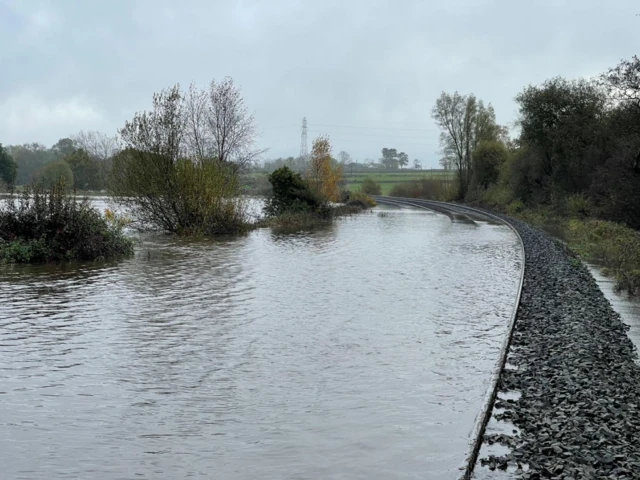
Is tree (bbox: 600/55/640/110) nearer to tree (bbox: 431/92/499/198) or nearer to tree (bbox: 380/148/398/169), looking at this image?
tree (bbox: 431/92/499/198)

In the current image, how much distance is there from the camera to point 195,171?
2859cm

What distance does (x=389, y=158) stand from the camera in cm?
16388

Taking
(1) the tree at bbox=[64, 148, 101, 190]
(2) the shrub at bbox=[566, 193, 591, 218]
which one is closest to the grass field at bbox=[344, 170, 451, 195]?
(1) the tree at bbox=[64, 148, 101, 190]

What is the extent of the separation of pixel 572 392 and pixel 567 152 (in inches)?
1465

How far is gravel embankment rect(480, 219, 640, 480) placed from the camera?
5.66 metres

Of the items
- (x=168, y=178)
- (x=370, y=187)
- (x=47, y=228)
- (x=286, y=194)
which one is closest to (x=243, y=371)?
(x=47, y=228)

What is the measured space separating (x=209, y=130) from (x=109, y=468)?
35274mm

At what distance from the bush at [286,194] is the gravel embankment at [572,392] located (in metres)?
27.6

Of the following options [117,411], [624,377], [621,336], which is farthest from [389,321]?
[117,411]

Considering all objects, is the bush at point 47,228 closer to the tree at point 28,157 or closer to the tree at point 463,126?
the tree at point 463,126

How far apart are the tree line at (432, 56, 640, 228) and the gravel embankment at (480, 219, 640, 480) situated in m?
15.3

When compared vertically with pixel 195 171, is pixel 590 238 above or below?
below

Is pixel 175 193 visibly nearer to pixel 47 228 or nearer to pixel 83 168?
pixel 47 228

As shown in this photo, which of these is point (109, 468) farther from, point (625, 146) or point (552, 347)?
point (625, 146)
